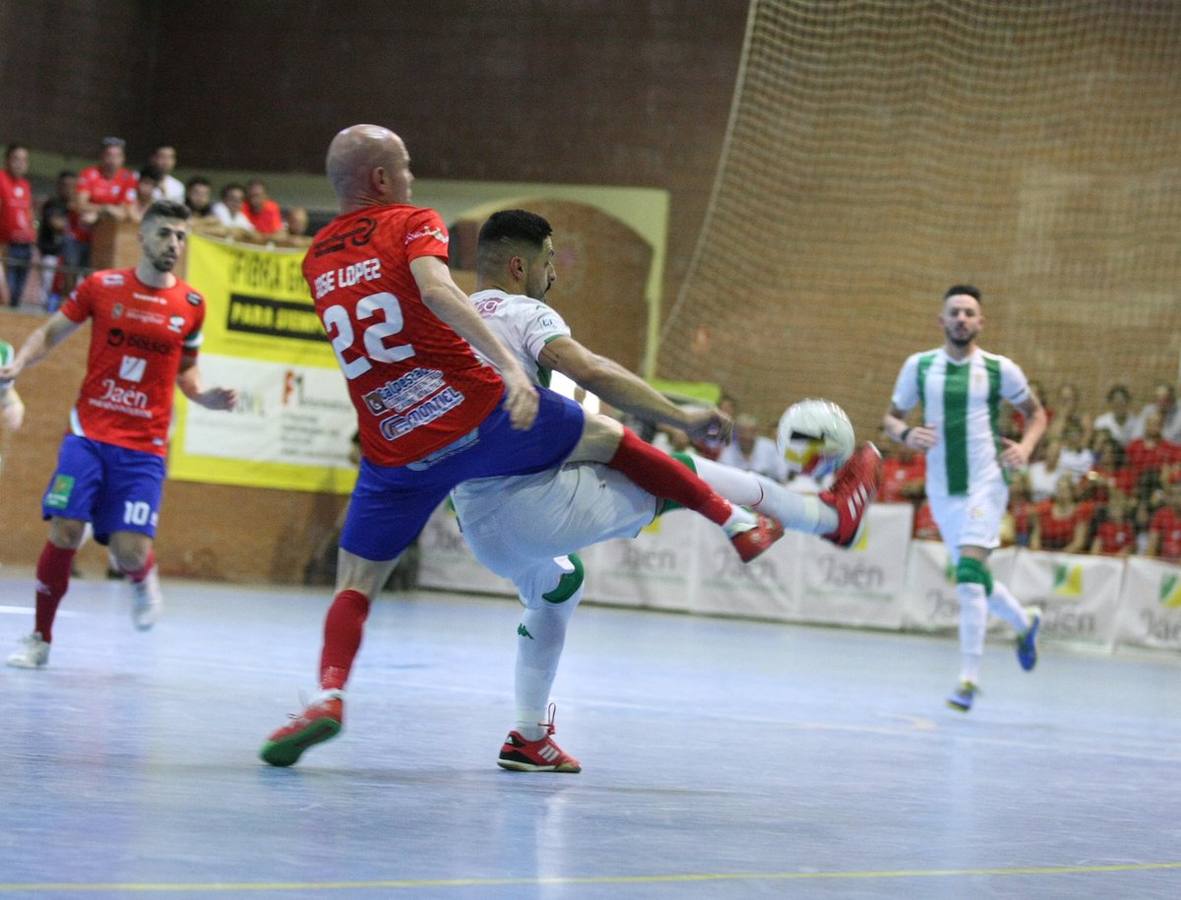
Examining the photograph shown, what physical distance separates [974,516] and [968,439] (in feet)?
1.58

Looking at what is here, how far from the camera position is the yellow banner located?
18000 mm

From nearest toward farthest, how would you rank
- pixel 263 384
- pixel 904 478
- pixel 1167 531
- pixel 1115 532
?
pixel 1167 531 < pixel 1115 532 < pixel 904 478 < pixel 263 384

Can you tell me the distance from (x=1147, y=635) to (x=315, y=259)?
1266cm

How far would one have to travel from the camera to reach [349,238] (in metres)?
5.61

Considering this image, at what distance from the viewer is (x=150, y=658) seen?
9203 mm

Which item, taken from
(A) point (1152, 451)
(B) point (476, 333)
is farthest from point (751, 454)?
(B) point (476, 333)

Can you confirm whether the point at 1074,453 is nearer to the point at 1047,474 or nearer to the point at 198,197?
the point at 1047,474

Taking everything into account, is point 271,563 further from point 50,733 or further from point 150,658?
point 50,733

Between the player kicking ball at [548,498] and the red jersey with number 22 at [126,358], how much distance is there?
3.55 meters

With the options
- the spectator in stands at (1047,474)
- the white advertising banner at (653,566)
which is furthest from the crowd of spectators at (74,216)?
the spectator in stands at (1047,474)

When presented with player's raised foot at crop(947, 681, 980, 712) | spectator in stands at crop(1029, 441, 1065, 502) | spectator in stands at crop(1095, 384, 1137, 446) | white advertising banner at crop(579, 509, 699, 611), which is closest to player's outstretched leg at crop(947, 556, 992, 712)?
player's raised foot at crop(947, 681, 980, 712)

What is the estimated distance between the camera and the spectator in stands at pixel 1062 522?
17.1 meters

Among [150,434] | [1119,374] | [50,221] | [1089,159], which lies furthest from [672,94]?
[150,434]

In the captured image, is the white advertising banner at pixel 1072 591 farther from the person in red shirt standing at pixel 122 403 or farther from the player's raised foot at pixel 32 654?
the player's raised foot at pixel 32 654
